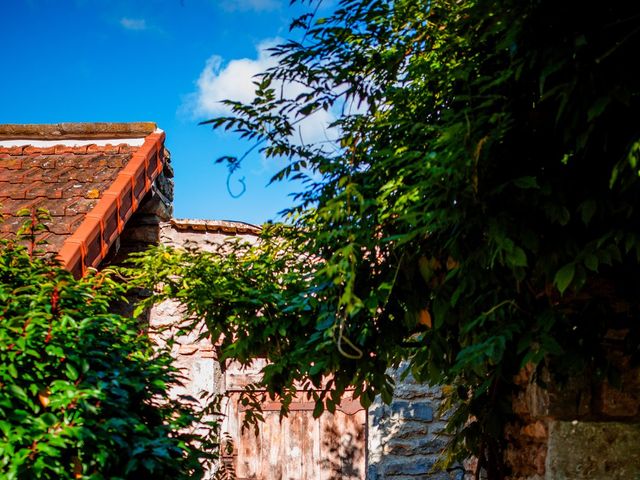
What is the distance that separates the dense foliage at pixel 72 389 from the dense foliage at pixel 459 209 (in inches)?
17.7

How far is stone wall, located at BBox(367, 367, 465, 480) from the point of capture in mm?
4906

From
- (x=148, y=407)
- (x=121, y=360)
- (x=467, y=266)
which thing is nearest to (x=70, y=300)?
(x=121, y=360)

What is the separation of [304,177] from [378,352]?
842mm

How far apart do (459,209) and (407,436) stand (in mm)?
3366

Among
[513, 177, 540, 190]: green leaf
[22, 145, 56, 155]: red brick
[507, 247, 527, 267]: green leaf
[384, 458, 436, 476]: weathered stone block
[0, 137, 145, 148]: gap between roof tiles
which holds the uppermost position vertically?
[0, 137, 145, 148]: gap between roof tiles

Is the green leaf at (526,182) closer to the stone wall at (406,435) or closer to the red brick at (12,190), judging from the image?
the stone wall at (406,435)

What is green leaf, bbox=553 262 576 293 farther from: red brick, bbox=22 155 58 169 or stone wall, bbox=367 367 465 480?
red brick, bbox=22 155 58 169

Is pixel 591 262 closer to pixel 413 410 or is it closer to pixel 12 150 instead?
pixel 413 410

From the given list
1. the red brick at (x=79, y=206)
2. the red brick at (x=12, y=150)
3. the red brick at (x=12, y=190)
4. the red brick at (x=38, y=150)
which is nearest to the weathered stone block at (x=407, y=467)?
the red brick at (x=79, y=206)

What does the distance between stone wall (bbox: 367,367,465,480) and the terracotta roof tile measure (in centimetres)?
246

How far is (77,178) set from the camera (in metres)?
4.55

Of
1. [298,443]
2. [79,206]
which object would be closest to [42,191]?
[79,206]

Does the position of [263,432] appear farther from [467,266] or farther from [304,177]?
[467,266]

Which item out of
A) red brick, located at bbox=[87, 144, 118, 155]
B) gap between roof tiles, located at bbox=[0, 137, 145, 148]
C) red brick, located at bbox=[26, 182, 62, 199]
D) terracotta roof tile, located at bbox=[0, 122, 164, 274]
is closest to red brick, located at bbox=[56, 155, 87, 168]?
terracotta roof tile, located at bbox=[0, 122, 164, 274]
